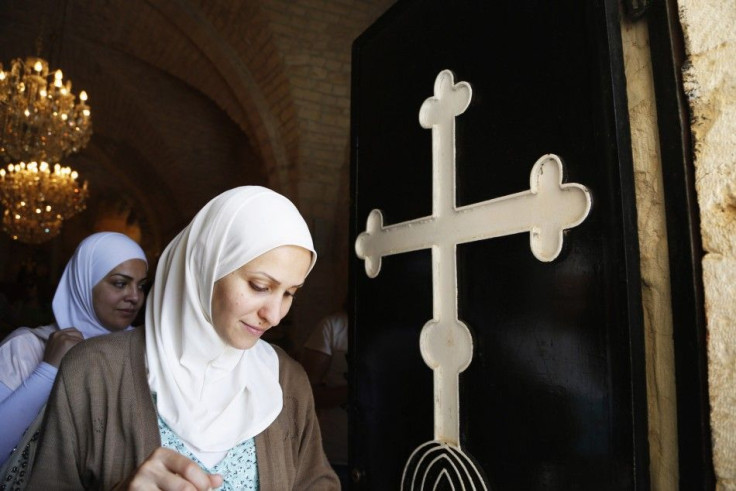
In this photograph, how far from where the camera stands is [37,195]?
26.0ft

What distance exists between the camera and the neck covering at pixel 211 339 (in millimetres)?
→ 1443

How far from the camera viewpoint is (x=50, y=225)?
28.6 ft

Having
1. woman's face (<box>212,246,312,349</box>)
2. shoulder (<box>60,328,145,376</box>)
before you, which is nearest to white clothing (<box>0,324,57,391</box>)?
shoulder (<box>60,328,145,376</box>)

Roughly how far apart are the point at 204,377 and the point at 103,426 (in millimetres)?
273

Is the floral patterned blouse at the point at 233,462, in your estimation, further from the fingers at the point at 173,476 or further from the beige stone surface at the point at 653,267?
the beige stone surface at the point at 653,267

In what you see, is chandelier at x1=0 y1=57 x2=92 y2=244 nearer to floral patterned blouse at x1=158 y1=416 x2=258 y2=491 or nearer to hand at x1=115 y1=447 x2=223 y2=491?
floral patterned blouse at x1=158 y1=416 x2=258 y2=491

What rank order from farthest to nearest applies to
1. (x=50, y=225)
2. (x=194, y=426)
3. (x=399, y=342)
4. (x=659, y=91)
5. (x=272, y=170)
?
(x=50, y=225) < (x=272, y=170) < (x=399, y=342) < (x=194, y=426) < (x=659, y=91)

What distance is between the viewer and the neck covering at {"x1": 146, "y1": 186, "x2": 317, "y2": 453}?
144 cm

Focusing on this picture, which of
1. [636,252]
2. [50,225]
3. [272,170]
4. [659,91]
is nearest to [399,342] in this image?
[636,252]

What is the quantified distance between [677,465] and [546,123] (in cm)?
79

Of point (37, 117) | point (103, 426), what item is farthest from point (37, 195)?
point (103, 426)

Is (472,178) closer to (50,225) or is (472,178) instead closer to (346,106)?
(346,106)

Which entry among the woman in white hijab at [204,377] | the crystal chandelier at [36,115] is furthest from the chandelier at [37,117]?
the woman in white hijab at [204,377]

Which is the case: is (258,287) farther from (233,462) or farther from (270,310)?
(233,462)
